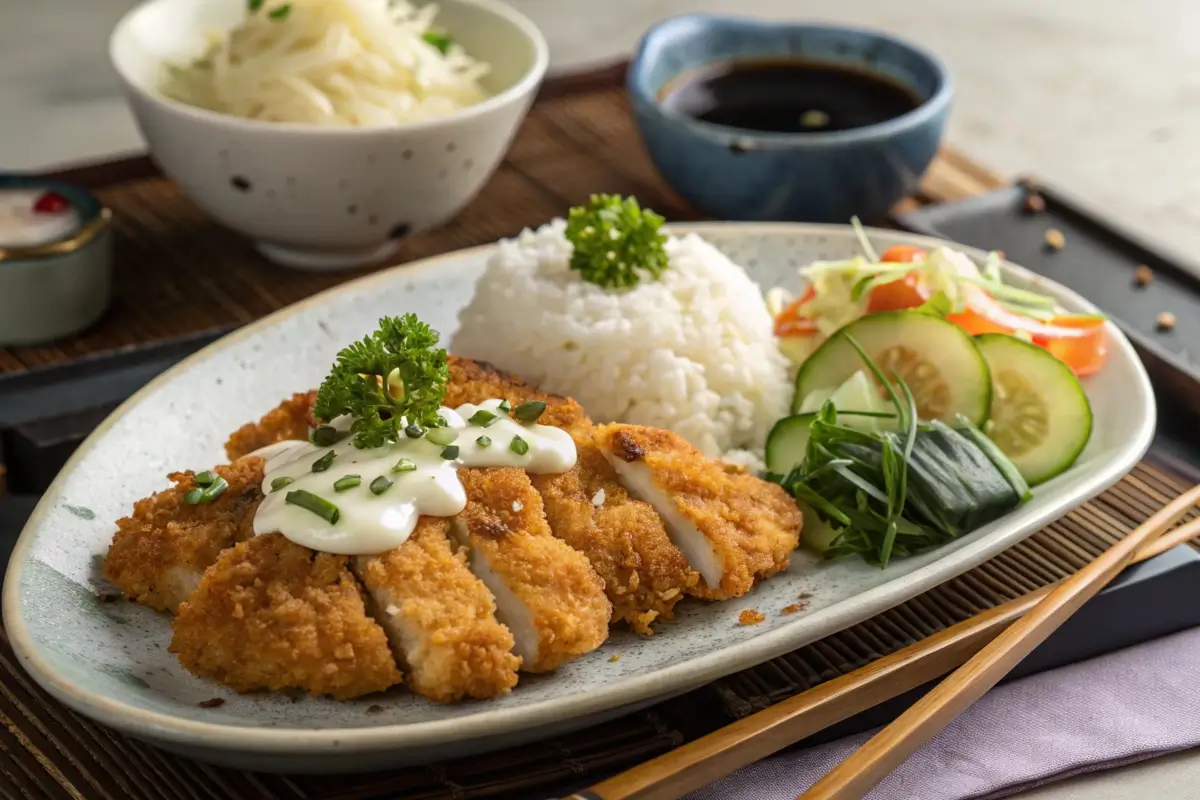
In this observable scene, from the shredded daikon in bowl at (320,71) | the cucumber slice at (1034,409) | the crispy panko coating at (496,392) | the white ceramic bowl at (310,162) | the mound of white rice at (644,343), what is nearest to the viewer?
the crispy panko coating at (496,392)

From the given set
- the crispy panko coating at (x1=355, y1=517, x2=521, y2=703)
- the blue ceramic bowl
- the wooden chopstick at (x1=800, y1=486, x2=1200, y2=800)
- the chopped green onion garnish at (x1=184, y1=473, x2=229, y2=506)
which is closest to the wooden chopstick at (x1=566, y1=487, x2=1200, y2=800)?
the wooden chopstick at (x1=800, y1=486, x2=1200, y2=800)

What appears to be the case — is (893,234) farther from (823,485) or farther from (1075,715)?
(1075,715)

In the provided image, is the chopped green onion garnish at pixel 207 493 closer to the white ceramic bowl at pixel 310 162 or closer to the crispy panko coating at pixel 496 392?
the crispy panko coating at pixel 496 392

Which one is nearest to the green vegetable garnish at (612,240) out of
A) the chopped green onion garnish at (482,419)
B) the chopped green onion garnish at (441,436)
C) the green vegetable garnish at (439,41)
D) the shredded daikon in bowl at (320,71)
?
the chopped green onion garnish at (482,419)

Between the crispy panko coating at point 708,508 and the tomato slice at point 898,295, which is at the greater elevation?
the tomato slice at point 898,295

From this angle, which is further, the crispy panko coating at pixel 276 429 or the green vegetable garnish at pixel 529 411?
the crispy panko coating at pixel 276 429

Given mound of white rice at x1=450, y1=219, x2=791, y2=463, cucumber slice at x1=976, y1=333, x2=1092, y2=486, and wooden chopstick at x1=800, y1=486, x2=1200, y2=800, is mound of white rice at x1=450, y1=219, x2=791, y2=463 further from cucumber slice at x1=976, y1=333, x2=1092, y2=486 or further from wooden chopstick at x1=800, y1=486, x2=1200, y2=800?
wooden chopstick at x1=800, y1=486, x2=1200, y2=800

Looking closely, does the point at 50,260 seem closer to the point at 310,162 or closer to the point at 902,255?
the point at 310,162
